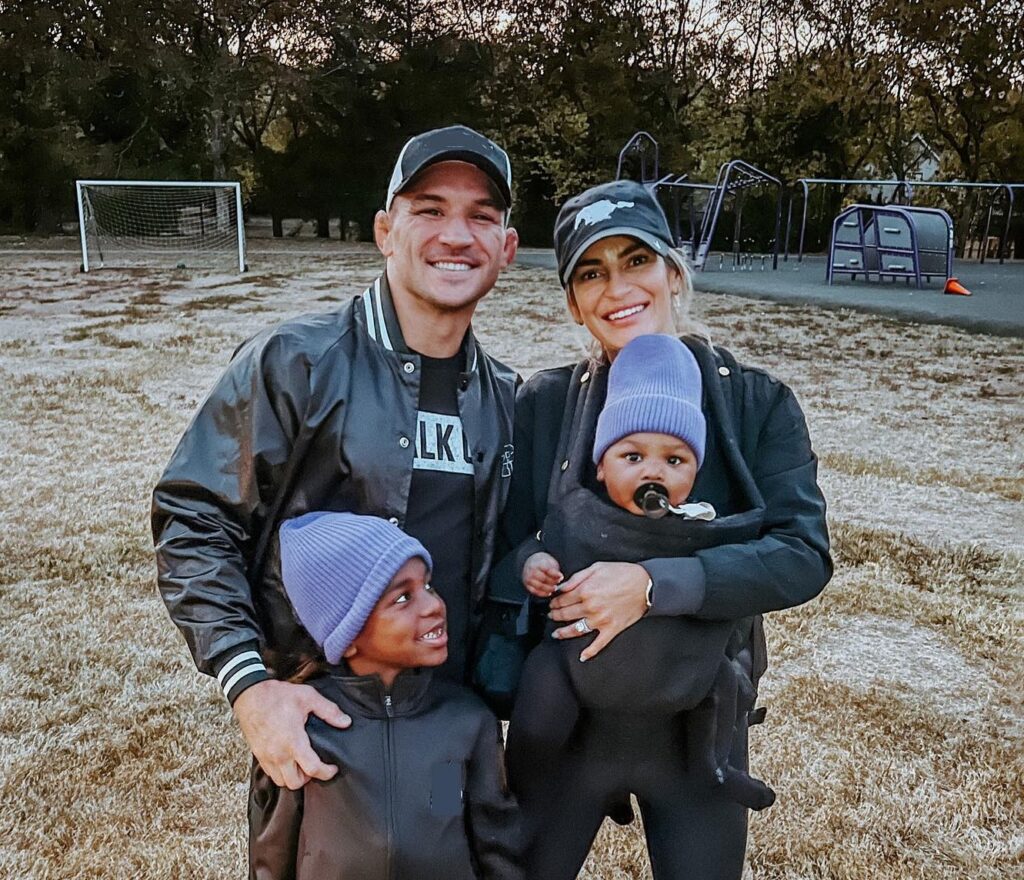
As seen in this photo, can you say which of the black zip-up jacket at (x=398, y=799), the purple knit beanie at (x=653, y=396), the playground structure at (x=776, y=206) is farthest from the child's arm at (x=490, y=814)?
the playground structure at (x=776, y=206)

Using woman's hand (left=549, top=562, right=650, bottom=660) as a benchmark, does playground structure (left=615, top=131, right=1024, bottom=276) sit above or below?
above

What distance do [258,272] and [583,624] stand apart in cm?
1811

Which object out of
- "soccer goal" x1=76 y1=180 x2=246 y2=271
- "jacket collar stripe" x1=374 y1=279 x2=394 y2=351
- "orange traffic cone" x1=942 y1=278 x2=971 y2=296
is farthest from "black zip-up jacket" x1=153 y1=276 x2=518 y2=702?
"soccer goal" x1=76 y1=180 x2=246 y2=271

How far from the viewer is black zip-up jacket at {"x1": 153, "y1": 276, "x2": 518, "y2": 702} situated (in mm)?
1671

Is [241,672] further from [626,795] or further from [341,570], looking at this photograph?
[626,795]

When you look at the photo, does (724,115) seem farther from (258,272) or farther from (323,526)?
(323,526)

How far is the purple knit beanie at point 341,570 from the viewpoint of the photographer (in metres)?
1.53

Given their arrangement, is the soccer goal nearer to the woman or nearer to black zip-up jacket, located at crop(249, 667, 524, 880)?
the woman

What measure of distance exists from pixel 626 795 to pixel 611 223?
1040mm

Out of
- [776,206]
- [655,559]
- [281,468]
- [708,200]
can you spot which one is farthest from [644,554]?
[776,206]

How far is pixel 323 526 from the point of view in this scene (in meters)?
1.63

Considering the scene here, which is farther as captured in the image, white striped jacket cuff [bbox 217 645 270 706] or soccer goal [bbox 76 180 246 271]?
soccer goal [bbox 76 180 246 271]

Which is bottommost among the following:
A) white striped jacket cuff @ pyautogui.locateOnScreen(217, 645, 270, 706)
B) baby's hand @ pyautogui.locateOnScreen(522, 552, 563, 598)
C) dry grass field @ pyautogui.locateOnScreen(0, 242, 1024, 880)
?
dry grass field @ pyautogui.locateOnScreen(0, 242, 1024, 880)

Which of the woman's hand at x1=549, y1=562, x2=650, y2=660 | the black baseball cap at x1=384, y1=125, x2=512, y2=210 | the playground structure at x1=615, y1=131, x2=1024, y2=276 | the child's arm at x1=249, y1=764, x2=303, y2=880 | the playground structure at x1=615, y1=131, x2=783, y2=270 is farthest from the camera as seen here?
the playground structure at x1=615, y1=131, x2=783, y2=270
